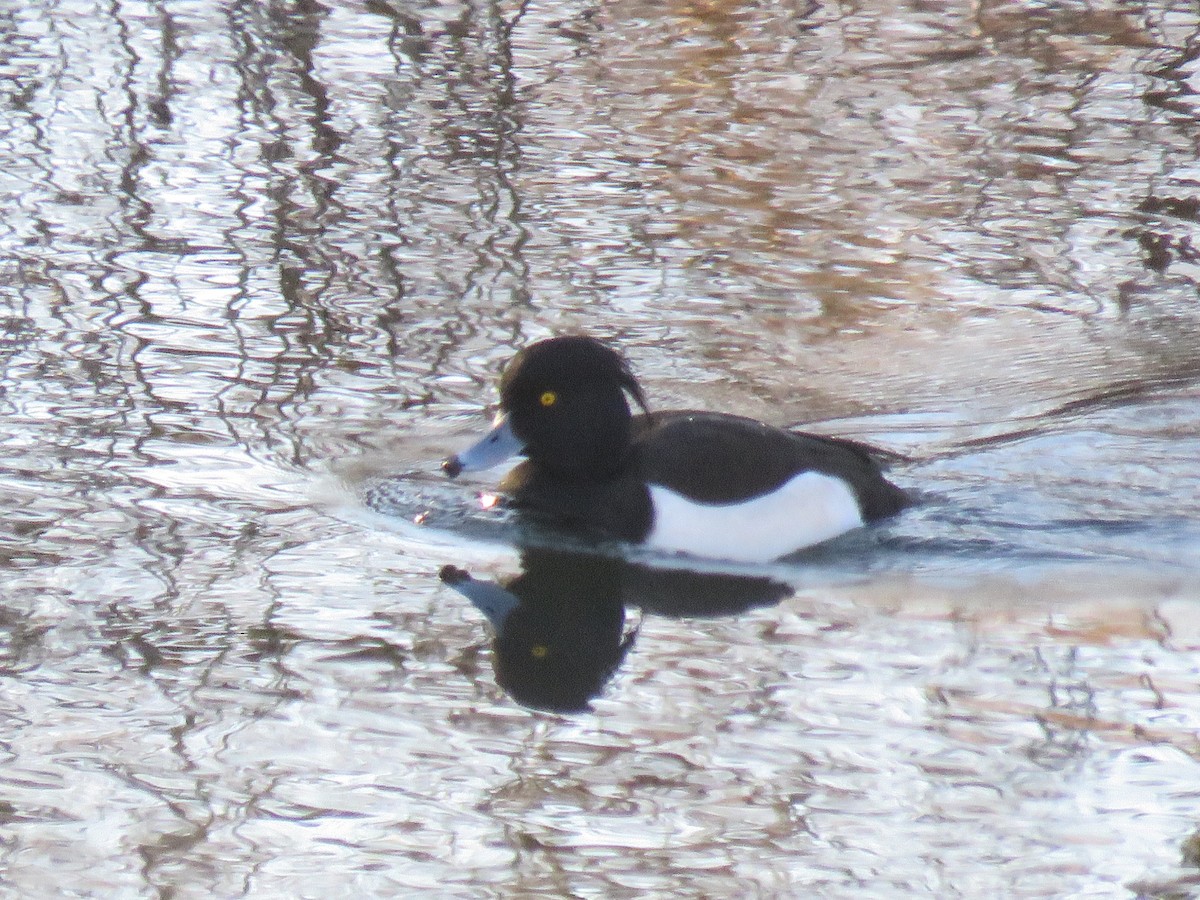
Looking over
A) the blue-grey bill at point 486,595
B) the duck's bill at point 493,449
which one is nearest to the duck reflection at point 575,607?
the blue-grey bill at point 486,595

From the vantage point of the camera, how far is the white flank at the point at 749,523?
22.3ft

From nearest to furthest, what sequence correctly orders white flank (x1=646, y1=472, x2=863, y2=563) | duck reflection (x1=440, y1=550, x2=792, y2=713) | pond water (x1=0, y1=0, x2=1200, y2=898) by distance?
pond water (x1=0, y1=0, x2=1200, y2=898) < duck reflection (x1=440, y1=550, x2=792, y2=713) < white flank (x1=646, y1=472, x2=863, y2=563)

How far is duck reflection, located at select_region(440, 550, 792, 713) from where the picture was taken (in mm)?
5594

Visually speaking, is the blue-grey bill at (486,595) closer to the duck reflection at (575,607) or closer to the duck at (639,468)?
the duck reflection at (575,607)

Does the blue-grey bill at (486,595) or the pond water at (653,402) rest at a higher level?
the pond water at (653,402)

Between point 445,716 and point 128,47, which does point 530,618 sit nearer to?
point 445,716

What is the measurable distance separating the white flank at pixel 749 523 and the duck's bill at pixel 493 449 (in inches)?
21.0

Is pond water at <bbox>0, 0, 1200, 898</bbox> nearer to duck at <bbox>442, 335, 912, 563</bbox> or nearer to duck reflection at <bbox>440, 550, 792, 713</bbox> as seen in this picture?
duck reflection at <bbox>440, 550, 792, 713</bbox>

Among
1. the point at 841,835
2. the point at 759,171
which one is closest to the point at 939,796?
the point at 841,835

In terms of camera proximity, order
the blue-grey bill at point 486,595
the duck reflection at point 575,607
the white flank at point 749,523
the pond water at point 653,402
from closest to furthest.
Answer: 1. the pond water at point 653,402
2. the duck reflection at point 575,607
3. the blue-grey bill at point 486,595
4. the white flank at point 749,523

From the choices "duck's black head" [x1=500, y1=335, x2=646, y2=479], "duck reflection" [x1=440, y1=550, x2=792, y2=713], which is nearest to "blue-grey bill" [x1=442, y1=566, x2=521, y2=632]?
"duck reflection" [x1=440, y1=550, x2=792, y2=713]

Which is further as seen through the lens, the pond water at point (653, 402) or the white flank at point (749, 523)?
the white flank at point (749, 523)

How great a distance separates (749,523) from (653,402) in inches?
54.2

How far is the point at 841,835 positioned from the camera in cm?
457
